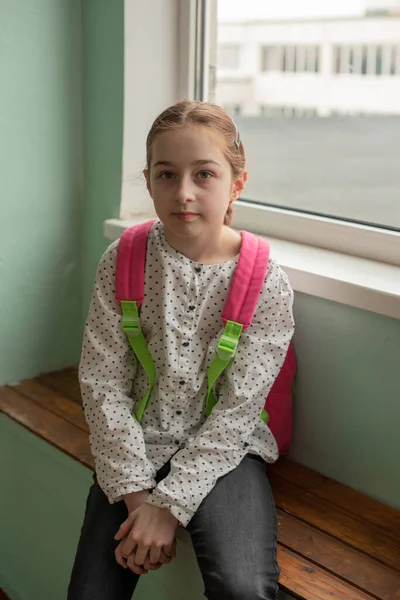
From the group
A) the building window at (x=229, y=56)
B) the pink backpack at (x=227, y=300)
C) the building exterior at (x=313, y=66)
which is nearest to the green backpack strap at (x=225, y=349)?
the pink backpack at (x=227, y=300)

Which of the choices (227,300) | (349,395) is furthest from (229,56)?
(349,395)

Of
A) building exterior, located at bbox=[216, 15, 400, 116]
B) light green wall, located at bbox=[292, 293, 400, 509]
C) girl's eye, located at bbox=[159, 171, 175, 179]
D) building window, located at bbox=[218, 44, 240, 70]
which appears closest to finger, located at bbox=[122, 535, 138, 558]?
light green wall, located at bbox=[292, 293, 400, 509]

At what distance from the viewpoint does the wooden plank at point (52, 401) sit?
174 cm

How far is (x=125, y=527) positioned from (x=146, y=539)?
0.05m

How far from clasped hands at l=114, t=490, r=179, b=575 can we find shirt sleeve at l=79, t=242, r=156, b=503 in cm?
6

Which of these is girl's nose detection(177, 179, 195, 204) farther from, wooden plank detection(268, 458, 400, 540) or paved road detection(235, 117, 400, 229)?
wooden plank detection(268, 458, 400, 540)

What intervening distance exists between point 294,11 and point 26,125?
659 millimetres

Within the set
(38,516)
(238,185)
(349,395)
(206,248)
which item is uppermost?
(238,185)

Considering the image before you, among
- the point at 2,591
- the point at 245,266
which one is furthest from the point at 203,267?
the point at 2,591

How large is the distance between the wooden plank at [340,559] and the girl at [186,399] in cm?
5

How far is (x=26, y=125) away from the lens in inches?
70.0

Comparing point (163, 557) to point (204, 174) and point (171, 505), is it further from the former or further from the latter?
point (204, 174)

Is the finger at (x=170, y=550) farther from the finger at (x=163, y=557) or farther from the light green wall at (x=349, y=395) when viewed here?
the light green wall at (x=349, y=395)

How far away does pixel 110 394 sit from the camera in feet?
4.48
